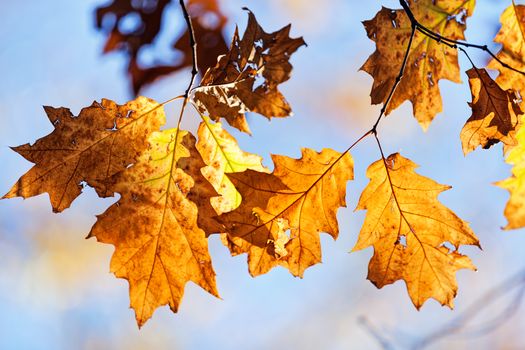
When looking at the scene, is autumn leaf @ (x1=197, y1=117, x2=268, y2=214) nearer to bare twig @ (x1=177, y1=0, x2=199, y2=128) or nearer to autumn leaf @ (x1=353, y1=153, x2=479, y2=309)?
bare twig @ (x1=177, y1=0, x2=199, y2=128)

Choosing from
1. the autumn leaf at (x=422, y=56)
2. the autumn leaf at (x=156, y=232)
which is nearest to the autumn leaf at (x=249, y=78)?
the autumn leaf at (x=156, y=232)

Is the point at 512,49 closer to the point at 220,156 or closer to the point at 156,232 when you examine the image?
the point at 220,156

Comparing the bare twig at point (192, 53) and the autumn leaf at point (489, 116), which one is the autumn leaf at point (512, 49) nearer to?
the autumn leaf at point (489, 116)

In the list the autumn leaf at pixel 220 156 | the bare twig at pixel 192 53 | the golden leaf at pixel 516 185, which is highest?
the bare twig at pixel 192 53

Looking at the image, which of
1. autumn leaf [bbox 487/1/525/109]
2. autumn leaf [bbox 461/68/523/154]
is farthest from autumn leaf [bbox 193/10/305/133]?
autumn leaf [bbox 487/1/525/109]

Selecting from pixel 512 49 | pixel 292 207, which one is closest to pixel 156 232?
pixel 292 207

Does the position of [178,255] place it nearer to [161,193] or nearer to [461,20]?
[161,193]
